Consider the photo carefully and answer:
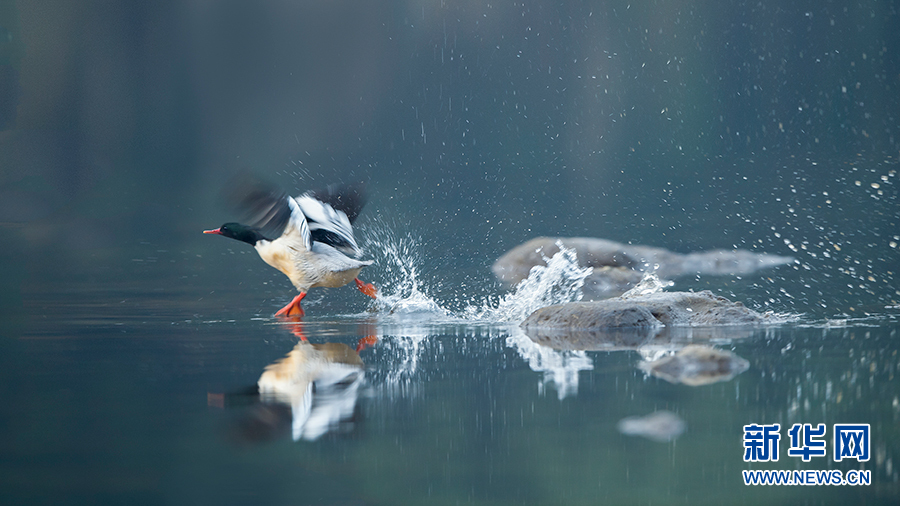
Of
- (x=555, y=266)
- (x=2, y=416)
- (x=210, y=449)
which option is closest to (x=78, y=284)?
(x=555, y=266)

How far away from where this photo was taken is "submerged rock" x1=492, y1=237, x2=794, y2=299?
25.7ft

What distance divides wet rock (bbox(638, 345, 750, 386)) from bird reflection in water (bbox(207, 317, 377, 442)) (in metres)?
1.18

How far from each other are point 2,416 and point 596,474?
6.57 ft

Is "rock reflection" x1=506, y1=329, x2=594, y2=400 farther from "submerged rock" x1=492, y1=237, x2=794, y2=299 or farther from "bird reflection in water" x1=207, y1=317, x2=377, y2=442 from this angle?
"submerged rock" x1=492, y1=237, x2=794, y2=299

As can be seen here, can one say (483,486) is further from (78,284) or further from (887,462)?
(78,284)

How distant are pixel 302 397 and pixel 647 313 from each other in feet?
7.95

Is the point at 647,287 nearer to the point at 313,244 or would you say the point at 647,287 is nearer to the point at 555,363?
the point at 313,244

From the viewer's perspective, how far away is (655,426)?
2.38 meters

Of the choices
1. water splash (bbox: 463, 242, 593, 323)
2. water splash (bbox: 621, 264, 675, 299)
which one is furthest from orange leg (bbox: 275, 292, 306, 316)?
water splash (bbox: 621, 264, 675, 299)

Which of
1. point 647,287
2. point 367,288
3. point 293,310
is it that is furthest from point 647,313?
point 293,310

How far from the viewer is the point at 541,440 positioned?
90.4 inches

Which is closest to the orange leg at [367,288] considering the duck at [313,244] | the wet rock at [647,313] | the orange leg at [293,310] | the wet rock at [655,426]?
the duck at [313,244]

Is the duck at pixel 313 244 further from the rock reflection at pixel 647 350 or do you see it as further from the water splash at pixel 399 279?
the rock reflection at pixel 647 350

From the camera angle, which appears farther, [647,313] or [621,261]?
[621,261]
